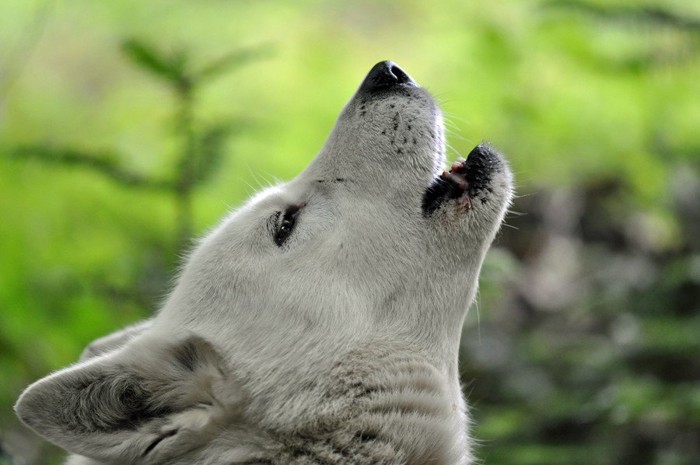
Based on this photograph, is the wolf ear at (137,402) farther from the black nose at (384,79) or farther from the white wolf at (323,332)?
the black nose at (384,79)

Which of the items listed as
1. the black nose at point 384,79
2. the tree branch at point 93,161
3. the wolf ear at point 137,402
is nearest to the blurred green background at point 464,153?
the tree branch at point 93,161

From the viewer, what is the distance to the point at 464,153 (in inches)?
388

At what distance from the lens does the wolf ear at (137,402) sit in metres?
4.16

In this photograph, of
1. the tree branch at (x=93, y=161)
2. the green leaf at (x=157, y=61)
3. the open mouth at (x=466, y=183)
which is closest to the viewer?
the open mouth at (x=466, y=183)

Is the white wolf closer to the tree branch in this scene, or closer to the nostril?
the nostril

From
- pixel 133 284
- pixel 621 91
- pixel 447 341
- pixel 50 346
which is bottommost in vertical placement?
pixel 50 346

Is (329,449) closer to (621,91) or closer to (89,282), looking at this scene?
(89,282)

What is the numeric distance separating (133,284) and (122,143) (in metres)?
2.38

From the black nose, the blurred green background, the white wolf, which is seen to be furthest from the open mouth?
the blurred green background

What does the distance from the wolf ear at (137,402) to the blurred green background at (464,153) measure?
2.06 metres

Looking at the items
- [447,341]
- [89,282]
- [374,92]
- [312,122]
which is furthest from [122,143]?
[447,341]

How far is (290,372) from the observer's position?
4422 millimetres

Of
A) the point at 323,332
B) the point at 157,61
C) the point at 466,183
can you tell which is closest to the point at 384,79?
the point at 466,183

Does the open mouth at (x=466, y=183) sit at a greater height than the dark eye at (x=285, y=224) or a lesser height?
greater
